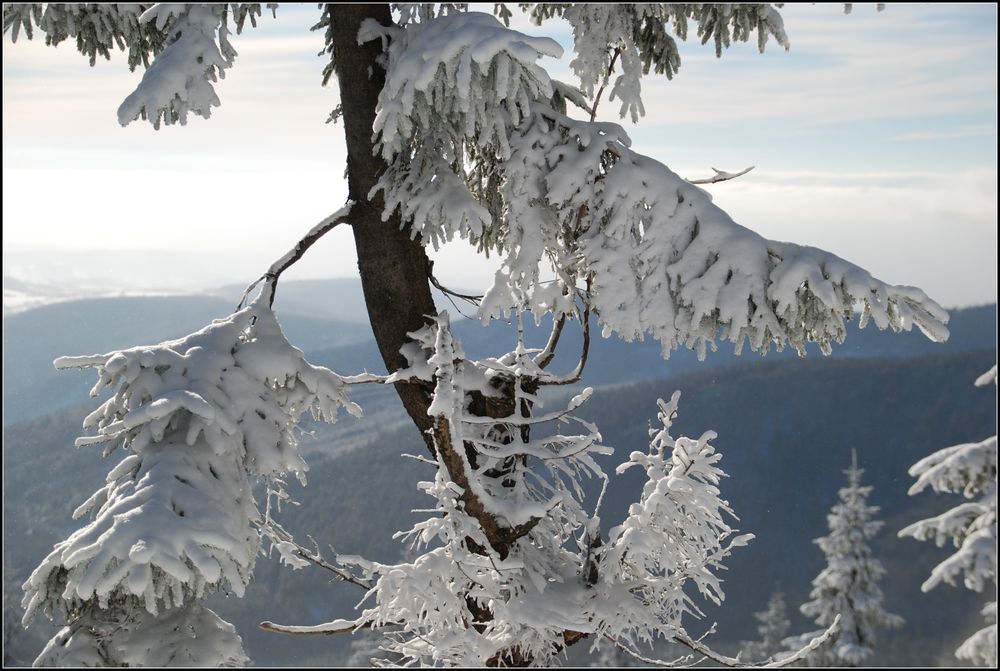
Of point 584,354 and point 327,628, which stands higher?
point 584,354

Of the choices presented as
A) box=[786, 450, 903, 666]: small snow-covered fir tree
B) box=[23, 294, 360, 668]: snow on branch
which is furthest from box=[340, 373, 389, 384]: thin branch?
box=[786, 450, 903, 666]: small snow-covered fir tree

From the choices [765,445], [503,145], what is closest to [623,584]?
[503,145]

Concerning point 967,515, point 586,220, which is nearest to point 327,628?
point 586,220

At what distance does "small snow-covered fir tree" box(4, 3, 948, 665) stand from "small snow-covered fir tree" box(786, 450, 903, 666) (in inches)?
853

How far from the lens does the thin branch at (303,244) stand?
16.6 feet

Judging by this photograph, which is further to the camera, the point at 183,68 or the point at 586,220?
the point at 586,220

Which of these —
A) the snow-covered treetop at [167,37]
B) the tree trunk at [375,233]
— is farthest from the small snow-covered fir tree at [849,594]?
the snow-covered treetop at [167,37]

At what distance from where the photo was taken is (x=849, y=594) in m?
24.8

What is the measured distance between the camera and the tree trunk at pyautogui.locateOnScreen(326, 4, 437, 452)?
513 cm

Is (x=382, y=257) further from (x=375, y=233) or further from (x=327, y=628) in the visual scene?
(x=327, y=628)

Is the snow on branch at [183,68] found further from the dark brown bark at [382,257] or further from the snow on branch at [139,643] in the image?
the snow on branch at [139,643]

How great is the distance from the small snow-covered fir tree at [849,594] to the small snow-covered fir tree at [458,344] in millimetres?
21676

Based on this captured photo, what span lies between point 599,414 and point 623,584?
369ft

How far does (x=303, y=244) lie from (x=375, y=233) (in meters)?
0.52
